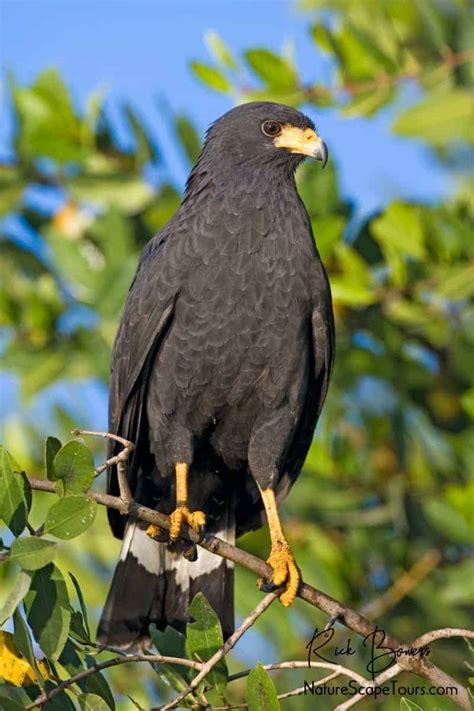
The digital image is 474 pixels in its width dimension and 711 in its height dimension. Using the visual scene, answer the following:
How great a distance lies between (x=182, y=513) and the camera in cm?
511

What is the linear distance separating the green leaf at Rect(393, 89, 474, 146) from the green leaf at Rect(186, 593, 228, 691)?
132 inches

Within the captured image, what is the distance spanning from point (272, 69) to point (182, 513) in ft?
9.21

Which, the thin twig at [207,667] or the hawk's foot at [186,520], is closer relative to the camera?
the thin twig at [207,667]

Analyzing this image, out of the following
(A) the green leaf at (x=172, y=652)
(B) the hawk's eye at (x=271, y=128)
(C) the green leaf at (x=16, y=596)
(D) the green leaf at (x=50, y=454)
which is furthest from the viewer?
(B) the hawk's eye at (x=271, y=128)

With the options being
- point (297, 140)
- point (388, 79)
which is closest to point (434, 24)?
point (388, 79)

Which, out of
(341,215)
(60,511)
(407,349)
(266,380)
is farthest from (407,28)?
(60,511)

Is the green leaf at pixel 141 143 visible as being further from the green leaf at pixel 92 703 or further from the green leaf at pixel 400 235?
the green leaf at pixel 92 703

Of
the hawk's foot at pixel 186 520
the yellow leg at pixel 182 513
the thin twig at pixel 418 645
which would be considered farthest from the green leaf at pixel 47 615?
the hawk's foot at pixel 186 520

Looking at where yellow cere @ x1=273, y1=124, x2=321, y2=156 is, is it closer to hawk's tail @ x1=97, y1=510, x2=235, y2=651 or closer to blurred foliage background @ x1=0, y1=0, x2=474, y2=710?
blurred foliage background @ x1=0, y1=0, x2=474, y2=710

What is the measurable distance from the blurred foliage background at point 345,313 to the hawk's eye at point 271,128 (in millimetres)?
444

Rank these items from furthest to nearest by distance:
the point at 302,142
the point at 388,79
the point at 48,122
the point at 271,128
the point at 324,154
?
the point at 48,122 < the point at 388,79 < the point at 271,128 < the point at 302,142 < the point at 324,154

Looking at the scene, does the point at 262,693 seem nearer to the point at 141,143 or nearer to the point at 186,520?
the point at 186,520

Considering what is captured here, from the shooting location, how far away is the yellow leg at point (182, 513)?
498 cm

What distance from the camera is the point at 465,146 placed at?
816 centimetres
